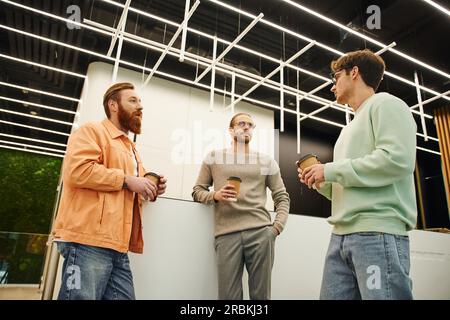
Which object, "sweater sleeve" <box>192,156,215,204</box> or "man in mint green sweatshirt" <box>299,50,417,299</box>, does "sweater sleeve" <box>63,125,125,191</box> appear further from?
"man in mint green sweatshirt" <box>299,50,417,299</box>

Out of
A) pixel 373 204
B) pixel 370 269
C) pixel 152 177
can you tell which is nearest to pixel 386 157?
pixel 373 204

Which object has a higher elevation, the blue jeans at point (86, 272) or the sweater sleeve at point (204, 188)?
the sweater sleeve at point (204, 188)

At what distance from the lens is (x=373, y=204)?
1.18m

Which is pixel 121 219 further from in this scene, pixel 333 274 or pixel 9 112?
pixel 9 112

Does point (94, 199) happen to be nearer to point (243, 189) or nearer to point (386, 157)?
point (243, 189)

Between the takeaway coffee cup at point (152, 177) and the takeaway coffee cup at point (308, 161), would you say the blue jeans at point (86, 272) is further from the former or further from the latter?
the takeaway coffee cup at point (308, 161)

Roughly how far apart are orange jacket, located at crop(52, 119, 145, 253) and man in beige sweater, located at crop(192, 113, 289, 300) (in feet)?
1.53

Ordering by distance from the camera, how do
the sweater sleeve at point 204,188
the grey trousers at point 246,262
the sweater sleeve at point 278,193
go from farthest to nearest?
the sweater sleeve at point 278,193 < the sweater sleeve at point 204,188 < the grey trousers at point 246,262

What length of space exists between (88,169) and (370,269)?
114 centimetres

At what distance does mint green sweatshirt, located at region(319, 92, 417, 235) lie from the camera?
3.81 feet

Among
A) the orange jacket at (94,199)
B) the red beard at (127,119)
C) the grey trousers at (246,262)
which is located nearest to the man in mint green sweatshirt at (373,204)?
the grey trousers at (246,262)

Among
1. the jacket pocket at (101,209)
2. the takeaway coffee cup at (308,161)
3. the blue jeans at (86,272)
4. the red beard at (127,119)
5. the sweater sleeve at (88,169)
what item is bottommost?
the blue jeans at (86,272)

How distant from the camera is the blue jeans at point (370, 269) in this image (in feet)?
3.54

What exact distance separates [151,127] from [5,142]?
19.8 feet
